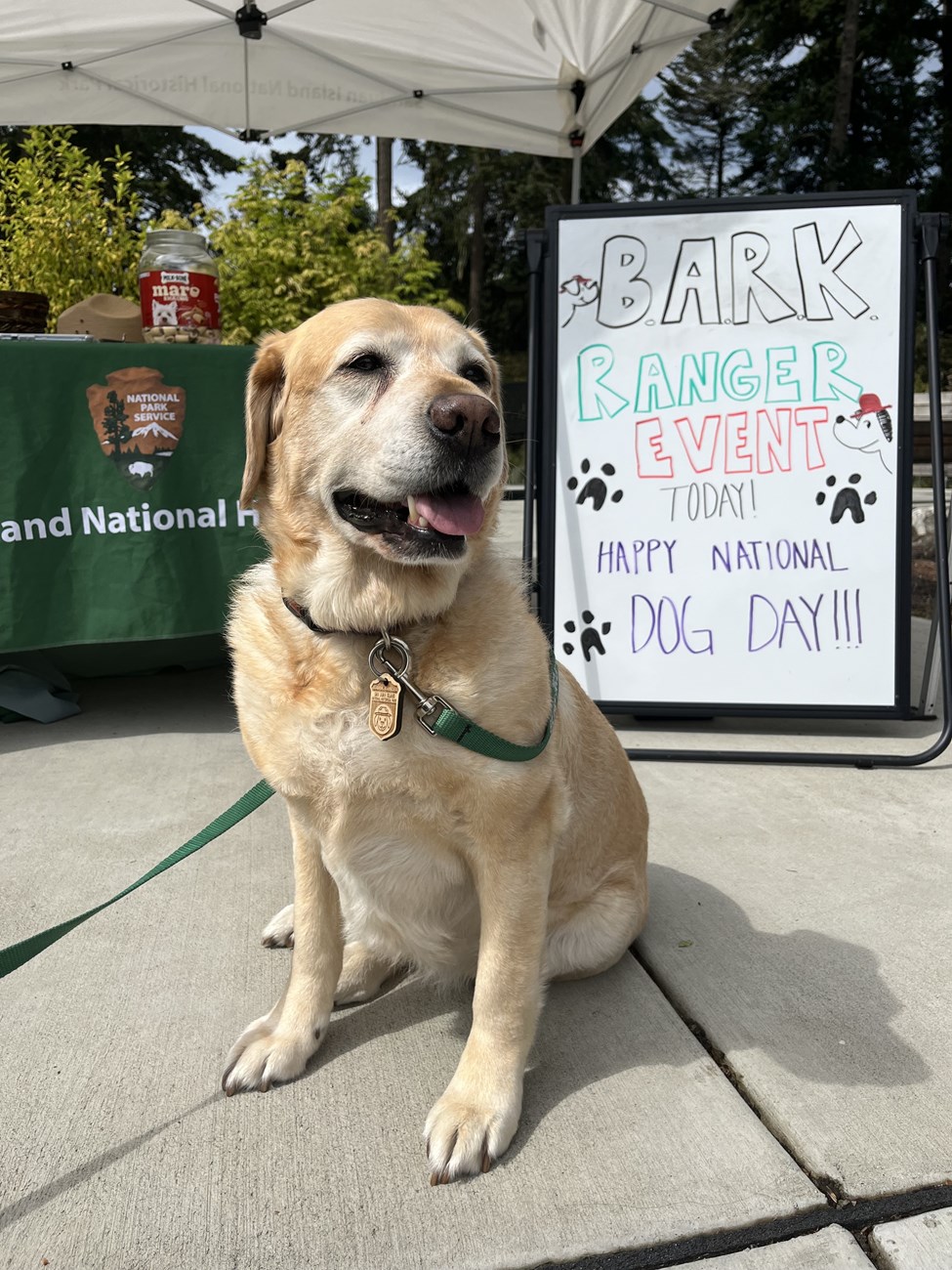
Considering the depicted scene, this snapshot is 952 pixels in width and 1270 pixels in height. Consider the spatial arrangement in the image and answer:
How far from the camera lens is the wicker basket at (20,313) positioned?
3.72 metres

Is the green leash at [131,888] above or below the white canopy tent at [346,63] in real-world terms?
below

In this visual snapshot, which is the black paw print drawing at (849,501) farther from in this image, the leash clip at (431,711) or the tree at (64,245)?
the tree at (64,245)

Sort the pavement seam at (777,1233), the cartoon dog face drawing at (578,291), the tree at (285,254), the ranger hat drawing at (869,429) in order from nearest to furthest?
1. the pavement seam at (777,1233)
2. the ranger hat drawing at (869,429)
3. the cartoon dog face drawing at (578,291)
4. the tree at (285,254)

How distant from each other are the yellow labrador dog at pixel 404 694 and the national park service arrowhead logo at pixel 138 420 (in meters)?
1.80

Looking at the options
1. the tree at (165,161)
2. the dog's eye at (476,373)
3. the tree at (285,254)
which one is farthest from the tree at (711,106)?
the dog's eye at (476,373)

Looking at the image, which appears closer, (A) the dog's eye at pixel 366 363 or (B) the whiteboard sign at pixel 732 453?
(A) the dog's eye at pixel 366 363

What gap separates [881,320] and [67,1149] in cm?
366

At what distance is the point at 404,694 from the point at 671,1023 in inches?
37.4

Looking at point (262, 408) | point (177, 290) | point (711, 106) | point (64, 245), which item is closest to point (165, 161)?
point (711, 106)

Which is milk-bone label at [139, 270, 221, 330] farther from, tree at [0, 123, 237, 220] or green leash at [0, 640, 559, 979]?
tree at [0, 123, 237, 220]

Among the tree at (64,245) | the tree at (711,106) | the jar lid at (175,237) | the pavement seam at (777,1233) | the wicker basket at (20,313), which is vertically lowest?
the pavement seam at (777,1233)

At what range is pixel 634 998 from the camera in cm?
202

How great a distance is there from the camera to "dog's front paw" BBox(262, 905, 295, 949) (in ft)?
7.32

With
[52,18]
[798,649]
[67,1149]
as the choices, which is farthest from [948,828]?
[52,18]
